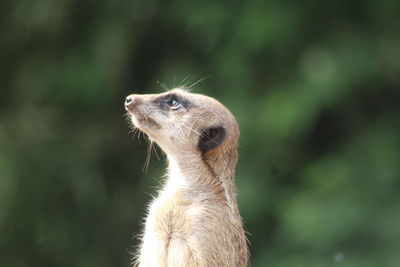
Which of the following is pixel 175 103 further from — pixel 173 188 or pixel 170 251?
pixel 170 251

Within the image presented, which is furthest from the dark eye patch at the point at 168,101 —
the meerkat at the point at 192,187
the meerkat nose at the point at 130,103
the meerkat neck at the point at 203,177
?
the meerkat neck at the point at 203,177

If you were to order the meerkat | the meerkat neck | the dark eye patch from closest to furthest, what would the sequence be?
the meerkat
the meerkat neck
the dark eye patch

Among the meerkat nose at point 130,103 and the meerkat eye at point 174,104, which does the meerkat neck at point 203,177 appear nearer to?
the meerkat eye at point 174,104

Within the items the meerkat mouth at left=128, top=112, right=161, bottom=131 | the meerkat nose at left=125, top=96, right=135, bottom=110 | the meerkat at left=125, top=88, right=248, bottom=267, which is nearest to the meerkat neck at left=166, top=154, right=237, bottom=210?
the meerkat at left=125, top=88, right=248, bottom=267

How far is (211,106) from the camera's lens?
5.18m

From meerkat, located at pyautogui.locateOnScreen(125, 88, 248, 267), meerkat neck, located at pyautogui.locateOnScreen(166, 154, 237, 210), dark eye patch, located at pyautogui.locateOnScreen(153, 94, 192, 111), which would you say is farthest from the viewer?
dark eye patch, located at pyautogui.locateOnScreen(153, 94, 192, 111)

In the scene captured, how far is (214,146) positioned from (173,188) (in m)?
0.29

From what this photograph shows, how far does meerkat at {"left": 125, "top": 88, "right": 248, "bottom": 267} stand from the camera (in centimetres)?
489

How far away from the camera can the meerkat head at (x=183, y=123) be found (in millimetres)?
5105

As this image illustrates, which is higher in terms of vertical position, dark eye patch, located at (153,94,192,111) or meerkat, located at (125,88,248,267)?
dark eye patch, located at (153,94,192,111)

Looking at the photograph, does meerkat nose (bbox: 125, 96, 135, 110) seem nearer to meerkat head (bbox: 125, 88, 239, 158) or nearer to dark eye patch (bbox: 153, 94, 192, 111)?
meerkat head (bbox: 125, 88, 239, 158)

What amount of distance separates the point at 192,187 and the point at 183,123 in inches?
12.9

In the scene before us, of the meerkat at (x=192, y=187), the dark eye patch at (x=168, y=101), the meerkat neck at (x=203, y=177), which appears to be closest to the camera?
the meerkat at (x=192, y=187)

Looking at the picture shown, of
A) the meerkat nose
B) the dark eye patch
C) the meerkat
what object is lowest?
the meerkat
